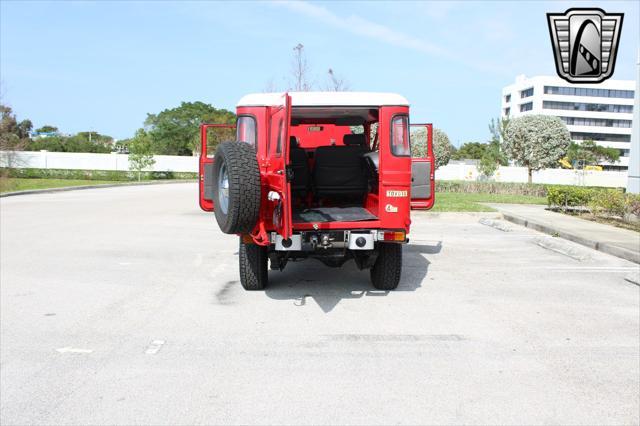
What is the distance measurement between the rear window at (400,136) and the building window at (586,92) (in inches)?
4118

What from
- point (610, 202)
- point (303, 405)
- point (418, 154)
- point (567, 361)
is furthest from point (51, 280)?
point (418, 154)

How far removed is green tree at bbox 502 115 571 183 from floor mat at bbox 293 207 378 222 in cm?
4254

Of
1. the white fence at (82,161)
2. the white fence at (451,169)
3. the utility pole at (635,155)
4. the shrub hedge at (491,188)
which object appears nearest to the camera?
the utility pole at (635,155)

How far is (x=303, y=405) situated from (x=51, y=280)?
5.58m

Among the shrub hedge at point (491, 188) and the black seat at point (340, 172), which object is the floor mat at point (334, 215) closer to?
the black seat at point (340, 172)

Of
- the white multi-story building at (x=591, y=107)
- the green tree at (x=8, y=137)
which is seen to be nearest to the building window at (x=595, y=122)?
the white multi-story building at (x=591, y=107)

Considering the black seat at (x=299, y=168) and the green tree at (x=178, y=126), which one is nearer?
the black seat at (x=299, y=168)

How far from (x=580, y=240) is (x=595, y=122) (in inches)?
4033

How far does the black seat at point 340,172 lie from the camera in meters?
9.01

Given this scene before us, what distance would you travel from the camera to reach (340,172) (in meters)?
9.11

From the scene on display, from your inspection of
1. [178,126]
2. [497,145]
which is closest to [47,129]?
[178,126]

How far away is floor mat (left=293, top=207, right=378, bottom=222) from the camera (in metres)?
7.70

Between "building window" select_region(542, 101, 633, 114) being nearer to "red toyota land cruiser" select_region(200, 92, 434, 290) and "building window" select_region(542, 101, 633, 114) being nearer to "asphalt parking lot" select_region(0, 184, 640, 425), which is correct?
"asphalt parking lot" select_region(0, 184, 640, 425)

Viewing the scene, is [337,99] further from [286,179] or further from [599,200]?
[599,200]
